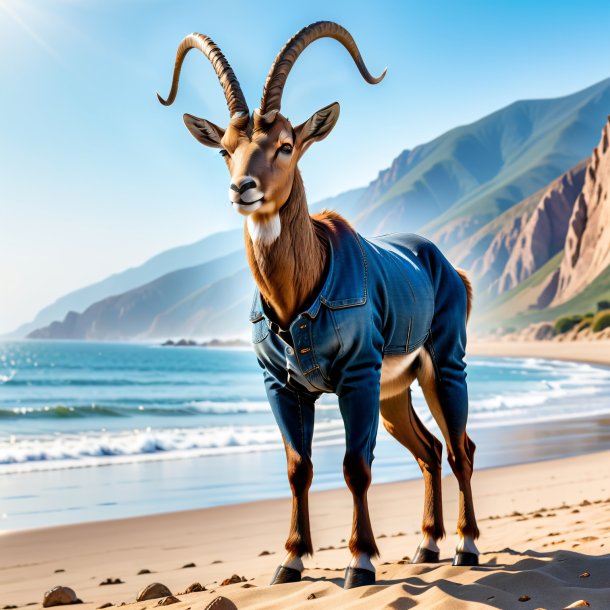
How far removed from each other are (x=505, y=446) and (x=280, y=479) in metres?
4.76

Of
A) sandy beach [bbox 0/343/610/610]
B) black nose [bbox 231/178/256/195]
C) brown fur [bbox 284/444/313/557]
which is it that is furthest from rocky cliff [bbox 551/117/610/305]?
black nose [bbox 231/178/256/195]

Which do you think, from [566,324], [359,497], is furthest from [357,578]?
[566,324]

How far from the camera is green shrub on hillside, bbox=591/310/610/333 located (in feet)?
235

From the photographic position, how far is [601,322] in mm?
72438

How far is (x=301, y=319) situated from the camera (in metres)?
4.88

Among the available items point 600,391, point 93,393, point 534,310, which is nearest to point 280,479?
point 600,391

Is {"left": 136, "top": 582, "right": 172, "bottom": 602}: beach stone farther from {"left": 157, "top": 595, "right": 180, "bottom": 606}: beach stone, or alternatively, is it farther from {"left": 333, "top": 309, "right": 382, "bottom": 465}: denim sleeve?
{"left": 333, "top": 309, "right": 382, "bottom": 465}: denim sleeve

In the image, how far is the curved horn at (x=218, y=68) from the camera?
4.85m

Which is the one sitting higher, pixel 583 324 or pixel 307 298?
pixel 583 324

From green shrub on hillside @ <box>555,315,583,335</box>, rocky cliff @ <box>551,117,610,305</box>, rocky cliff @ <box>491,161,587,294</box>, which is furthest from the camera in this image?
rocky cliff @ <box>491,161,587,294</box>

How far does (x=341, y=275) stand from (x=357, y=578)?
160 cm

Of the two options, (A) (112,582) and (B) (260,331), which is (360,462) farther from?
(A) (112,582)

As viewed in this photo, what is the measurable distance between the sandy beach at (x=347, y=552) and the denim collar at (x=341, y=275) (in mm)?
1473

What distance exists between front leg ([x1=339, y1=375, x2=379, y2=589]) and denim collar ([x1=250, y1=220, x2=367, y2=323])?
17.2 inches
